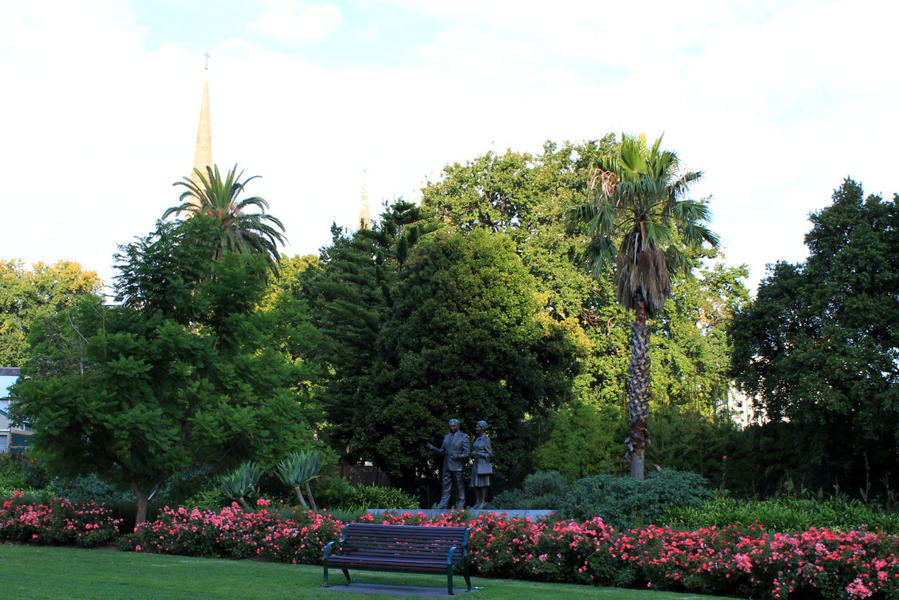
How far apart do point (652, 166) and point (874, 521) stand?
11.4 metres

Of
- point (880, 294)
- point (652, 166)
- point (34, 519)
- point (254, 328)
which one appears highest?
point (652, 166)

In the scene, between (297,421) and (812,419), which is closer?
(297,421)

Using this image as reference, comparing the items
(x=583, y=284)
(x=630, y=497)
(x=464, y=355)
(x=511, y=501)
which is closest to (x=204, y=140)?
(x=583, y=284)

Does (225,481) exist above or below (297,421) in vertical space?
below

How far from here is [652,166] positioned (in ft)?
71.3

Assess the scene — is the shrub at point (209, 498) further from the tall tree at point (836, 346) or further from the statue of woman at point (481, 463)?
the tall tree at point (836, 346)

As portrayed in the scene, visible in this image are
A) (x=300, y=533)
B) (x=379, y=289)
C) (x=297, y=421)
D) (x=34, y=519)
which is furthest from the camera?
(x=379, y=289)

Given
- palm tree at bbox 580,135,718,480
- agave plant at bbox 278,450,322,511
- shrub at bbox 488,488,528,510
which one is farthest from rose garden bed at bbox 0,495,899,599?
palm tree at bbox 580,135,718,480

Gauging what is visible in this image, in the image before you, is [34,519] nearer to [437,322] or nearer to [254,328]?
[254,328]

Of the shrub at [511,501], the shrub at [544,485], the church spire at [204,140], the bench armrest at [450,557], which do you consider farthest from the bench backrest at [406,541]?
the church spire at [204,140]

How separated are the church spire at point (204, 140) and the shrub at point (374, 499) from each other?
2658 cm

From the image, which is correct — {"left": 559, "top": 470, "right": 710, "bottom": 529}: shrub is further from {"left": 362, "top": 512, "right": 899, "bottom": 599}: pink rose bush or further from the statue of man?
the statue of man

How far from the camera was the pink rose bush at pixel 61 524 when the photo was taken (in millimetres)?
13773

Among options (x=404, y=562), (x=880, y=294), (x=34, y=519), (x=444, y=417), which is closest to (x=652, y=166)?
(x=880, y=294)
